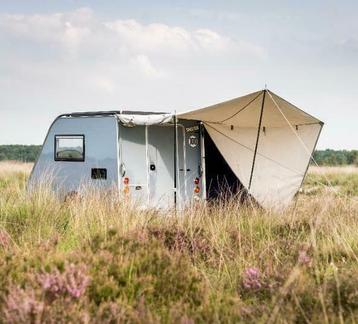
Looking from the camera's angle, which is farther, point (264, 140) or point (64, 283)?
point (264, 140)

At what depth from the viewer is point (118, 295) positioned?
15.6 ft

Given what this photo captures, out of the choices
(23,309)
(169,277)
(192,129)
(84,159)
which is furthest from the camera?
(192,129)

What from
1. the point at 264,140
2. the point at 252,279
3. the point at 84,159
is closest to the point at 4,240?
the point at 252,279

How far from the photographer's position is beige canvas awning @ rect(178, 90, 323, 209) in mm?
11867

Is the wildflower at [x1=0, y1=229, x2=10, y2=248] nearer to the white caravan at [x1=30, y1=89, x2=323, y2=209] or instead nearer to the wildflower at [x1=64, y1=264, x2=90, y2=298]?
the wildflower at [x1=64, y1=264, x2=90, y2=298]

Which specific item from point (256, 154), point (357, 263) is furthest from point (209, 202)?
point (357, 263)

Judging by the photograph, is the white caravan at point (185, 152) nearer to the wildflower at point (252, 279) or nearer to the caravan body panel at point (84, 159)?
the caravan body panel at point (84, 159)

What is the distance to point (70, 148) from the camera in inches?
474

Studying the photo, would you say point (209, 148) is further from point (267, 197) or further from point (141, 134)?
point (141, 134)

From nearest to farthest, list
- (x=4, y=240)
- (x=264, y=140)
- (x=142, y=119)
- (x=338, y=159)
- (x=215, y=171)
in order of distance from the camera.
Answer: (x=4, y=240), (x=142, y=119), (x=264, y=140), (x=215, y=171), (x=338, y=159)

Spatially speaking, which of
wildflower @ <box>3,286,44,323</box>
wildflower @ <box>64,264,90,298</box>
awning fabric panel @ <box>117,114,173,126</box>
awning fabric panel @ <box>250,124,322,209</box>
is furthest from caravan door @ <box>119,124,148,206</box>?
wildflower @ <box>3,286,44,323</box>

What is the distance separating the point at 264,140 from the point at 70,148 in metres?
4.44

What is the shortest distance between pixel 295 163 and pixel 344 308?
9619 mm

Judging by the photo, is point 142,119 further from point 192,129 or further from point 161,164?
point 192,129
